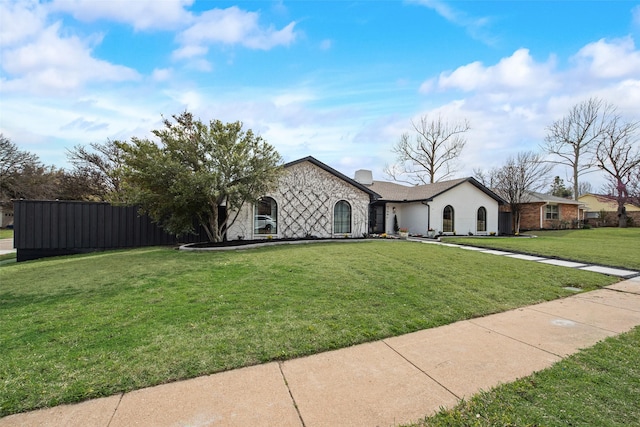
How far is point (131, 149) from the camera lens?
35.1 feet

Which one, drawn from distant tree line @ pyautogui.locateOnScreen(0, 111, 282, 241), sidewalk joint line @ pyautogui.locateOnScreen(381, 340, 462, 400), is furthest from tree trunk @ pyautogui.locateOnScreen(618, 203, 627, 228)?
sidewalk joint line @ pyautogui.locateOnScreen(381, 340, 462, 400)

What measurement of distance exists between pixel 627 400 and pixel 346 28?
11.5m

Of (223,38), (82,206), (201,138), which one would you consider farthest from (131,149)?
(223,38)

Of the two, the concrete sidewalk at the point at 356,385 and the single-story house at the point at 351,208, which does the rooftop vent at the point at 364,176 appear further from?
the concrete sidewalk at the point at 356,385

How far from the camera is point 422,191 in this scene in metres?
19.9

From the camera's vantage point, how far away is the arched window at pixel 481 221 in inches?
778

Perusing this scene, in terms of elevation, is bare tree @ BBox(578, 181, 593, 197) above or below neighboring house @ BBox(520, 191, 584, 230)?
above

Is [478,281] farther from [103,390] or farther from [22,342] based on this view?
[22,342]

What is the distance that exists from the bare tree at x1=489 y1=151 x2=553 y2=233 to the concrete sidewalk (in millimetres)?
20098

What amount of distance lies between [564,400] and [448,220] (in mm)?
17730

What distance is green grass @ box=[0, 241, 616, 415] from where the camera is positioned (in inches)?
113

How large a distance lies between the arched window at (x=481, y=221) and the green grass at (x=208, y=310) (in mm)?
12224

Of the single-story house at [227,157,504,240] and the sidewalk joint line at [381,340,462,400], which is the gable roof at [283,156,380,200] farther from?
the sidewalk joint line at [381,340,462,400]

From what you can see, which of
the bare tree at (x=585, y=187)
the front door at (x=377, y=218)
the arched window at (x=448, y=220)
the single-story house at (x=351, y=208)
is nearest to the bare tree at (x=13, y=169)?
the single-story house at (x=351, y=208)
